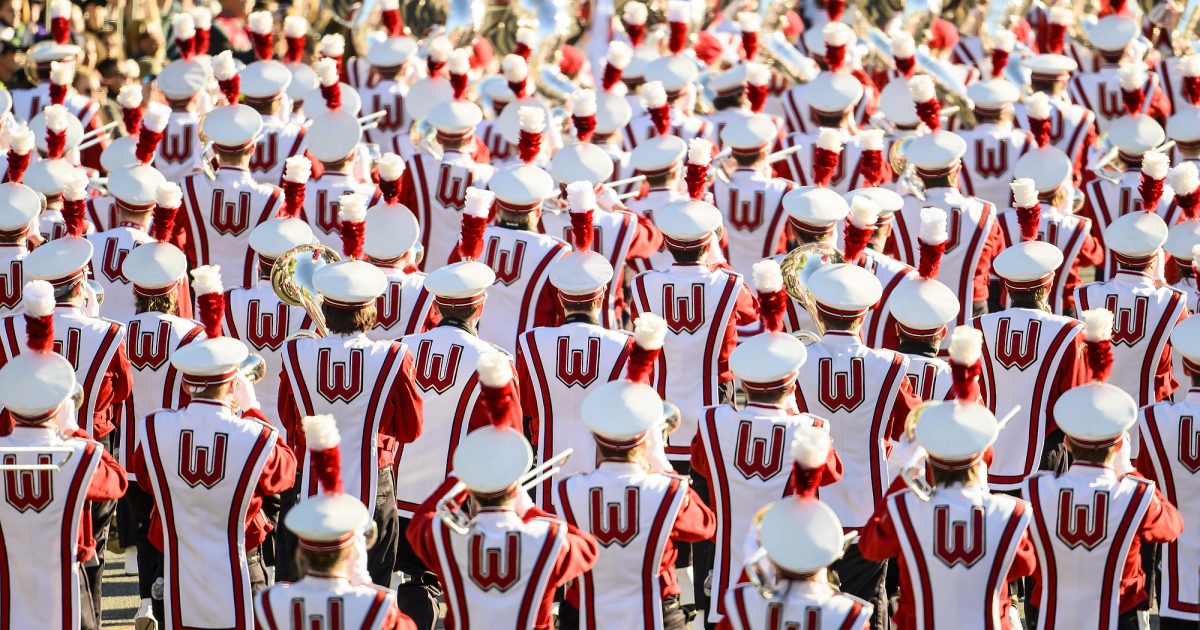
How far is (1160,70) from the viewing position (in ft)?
41.3

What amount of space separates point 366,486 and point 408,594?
41 cm

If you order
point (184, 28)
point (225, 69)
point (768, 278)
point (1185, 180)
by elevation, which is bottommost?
point (768, 278)

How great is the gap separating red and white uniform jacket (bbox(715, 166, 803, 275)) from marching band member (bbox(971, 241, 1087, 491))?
1838mm

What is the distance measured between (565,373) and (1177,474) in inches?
82.0

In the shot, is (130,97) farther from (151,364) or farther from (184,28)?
(151,364)

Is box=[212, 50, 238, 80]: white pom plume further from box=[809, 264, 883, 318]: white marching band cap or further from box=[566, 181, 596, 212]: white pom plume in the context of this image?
box=[809, 264, 883, 318]: white marching band cap

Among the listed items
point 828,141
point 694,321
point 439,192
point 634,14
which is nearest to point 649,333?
point 694,321

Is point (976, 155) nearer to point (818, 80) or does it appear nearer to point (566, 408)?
point (818, 80)

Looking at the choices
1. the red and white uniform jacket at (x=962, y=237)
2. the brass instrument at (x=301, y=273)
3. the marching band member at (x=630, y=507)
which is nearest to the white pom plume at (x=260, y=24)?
the brass instrument at (x=301, y=273)

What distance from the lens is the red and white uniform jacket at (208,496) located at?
686cm

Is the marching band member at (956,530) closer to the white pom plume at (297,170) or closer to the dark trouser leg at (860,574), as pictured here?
the dark trouser leg at (860,574)

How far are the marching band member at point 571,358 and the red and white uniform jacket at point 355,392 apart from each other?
46 centimetres

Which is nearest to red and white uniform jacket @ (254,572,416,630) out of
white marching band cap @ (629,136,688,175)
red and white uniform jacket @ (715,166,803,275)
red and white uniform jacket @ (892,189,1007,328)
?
white marching band cap @ (629,136,688,175)

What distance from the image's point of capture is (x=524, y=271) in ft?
28.3
